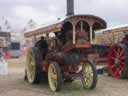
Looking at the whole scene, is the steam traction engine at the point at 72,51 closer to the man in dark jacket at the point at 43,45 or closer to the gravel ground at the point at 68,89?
the gravel ground at the point at 68,89

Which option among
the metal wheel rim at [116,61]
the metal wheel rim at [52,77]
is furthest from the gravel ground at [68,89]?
the metal wheel rim at [116,61]

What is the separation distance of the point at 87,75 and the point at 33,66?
2.06 m

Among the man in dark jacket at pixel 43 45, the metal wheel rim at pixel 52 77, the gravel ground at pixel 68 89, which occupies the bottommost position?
the gravel ground at pixel 68 89

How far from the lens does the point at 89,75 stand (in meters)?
9.45

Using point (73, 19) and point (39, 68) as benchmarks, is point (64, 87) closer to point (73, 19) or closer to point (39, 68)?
point (39, 68)

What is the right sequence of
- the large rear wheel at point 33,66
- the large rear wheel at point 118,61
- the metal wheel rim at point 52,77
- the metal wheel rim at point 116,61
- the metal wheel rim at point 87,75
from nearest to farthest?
the metal wheel rim at point 52,77, the metal wheel rim at point 87,75, the large rear wheel at point 33,66, the large rear wheel at point 118,61, the metal wheel rim at point 116,61

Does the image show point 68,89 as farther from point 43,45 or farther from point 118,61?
point 118,61

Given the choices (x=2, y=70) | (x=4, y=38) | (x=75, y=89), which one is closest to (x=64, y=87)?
(x=75, y=89)

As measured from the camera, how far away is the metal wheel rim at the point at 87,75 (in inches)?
369

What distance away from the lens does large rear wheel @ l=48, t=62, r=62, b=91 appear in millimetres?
8867

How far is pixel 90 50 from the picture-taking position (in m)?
9.92

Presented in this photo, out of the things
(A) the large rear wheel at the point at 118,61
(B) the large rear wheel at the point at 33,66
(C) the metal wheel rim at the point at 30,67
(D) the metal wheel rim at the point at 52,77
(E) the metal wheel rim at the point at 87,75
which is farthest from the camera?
(A) the large rear wheel at the point at 118,61

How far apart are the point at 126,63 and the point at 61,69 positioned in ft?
10.4

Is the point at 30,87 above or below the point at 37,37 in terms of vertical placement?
below
